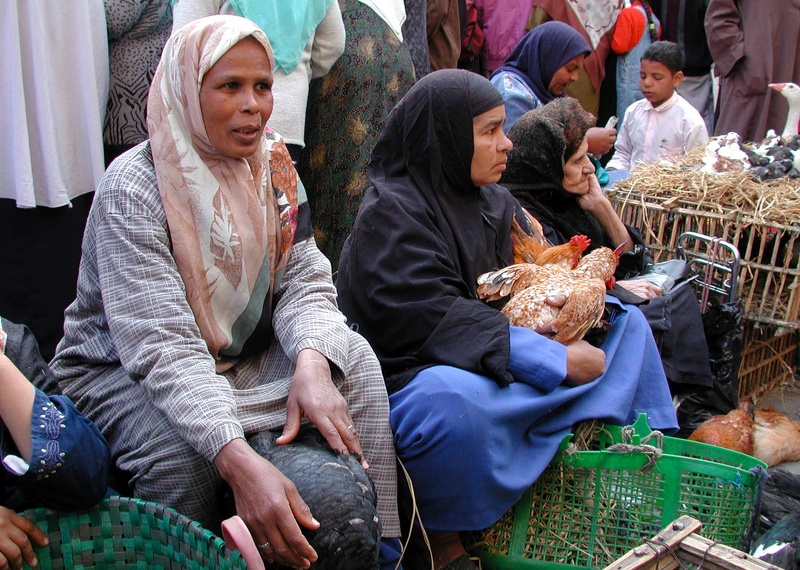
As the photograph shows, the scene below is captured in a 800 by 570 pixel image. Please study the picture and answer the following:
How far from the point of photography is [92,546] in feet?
6.00

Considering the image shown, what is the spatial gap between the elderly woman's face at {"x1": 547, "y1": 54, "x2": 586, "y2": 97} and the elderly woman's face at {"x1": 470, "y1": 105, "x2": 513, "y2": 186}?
2319mm

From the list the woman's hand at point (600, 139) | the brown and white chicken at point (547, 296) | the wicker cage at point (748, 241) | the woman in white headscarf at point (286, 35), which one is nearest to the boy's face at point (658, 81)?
the woman's hand at point (600, 139)

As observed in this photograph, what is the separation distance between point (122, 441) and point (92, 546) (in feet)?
1.05

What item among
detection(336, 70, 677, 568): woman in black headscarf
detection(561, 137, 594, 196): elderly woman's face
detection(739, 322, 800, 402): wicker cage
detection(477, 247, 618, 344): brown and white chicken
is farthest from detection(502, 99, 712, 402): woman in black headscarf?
detection(739, 322, 800, 402): wicker cage

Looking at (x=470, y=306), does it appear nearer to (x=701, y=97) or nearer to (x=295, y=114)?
(x=295, y=114)

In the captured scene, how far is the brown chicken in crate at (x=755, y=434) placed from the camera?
132 inches

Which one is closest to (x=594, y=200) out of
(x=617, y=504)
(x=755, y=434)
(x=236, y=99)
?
(x=755, y=434)

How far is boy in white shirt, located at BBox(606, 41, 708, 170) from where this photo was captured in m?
5.93

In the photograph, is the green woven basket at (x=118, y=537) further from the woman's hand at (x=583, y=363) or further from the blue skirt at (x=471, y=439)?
the woman's hand at (x=583, y=363)

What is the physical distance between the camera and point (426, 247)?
2.76 m

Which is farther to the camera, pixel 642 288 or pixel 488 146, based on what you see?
pixel 642 288

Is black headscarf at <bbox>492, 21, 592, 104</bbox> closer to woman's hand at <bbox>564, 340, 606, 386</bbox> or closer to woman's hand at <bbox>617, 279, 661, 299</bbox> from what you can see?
woman's hand at <bbox>617, 279, 661, 299</bbox>

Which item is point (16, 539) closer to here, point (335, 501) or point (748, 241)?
point (335, 501)

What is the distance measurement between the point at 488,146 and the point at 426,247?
475mm
